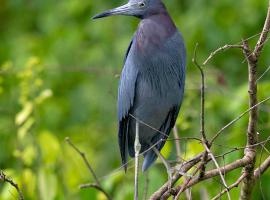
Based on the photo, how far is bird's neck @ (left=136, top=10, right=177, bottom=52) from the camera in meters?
3.50

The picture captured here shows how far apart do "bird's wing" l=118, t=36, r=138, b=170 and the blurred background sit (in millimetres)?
206

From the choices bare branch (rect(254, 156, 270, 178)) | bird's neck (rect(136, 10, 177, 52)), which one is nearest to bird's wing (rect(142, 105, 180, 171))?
bird's neck (rect(136, 10, 177, 52))

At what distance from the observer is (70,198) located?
368cm

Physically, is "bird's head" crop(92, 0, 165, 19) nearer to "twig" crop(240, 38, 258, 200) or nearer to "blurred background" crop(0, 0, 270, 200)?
"blurred background" crop(0, 0, 270, 200)

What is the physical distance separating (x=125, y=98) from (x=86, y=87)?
2035mm

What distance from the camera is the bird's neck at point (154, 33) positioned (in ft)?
11.5

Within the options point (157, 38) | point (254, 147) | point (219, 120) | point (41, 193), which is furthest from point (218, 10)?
point (254, 147)

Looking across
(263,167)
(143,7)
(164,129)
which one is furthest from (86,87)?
A: (263,167)

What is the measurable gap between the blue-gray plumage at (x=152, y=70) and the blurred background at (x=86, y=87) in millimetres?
212

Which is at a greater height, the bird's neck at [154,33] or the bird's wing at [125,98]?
the bird's neck at [154,33]

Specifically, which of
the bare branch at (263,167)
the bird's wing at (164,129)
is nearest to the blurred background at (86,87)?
the bird's wing at (164,129)

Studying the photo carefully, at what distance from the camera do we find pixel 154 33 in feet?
11.5

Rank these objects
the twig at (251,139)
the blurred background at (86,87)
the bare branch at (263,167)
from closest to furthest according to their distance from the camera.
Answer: the twig at (251,139), the bare branch at (263,167), the blurred background at (86,87)

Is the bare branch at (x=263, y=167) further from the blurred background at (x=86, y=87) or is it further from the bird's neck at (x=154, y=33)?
the bird's neck at (x=154, y=33)
